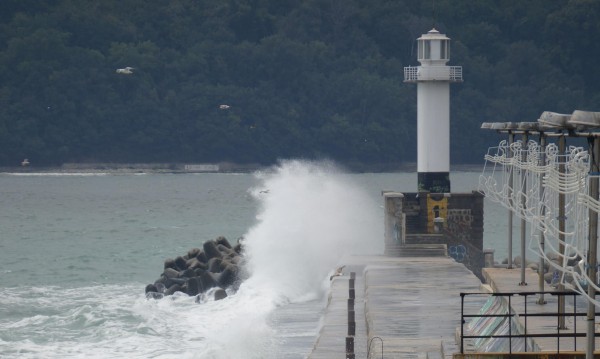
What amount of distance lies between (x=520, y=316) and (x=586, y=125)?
317 cm

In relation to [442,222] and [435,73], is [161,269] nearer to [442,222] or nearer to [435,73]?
[435,73]

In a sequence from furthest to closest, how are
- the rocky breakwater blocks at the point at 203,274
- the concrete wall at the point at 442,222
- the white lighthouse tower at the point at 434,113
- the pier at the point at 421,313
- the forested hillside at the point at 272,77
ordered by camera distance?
the forested hillside at the point at 272,77
the white lighthouse tower at the point at 434,113
the rocky breakwater blocks at the point at 203,274
the concrete wall at the point at 442,222
the pier at the point at 421,313

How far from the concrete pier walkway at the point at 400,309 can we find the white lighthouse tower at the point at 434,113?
3782 millimetres

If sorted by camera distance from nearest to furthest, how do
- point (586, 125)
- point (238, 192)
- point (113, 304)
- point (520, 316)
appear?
point (586, 125) → point (520, 316) → point (113, 304) → point (238, 192)

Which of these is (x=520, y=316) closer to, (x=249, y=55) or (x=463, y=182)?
(x=463, y=182)

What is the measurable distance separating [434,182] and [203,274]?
15.8 feet

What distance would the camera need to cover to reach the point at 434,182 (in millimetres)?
29578

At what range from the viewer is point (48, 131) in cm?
9756

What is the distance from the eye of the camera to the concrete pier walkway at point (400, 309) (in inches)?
644

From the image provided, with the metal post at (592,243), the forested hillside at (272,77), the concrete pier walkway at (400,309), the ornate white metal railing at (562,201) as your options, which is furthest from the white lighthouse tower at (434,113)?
the forested hillside at (272,77)

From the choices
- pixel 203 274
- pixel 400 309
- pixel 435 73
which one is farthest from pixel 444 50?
pixel 400 309

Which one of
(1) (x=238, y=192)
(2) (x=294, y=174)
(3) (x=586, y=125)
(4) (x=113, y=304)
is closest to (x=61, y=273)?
(2) (x=294, y=174)

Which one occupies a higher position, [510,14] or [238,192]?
[510,14]

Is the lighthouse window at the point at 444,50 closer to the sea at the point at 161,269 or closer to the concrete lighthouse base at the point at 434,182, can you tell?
the concrete lighthouse base at the point at 434,182
